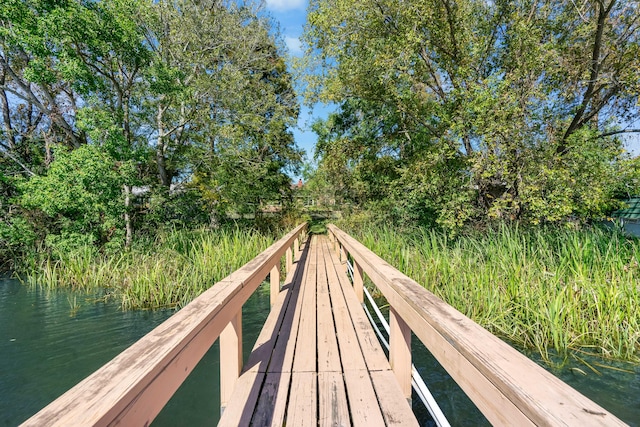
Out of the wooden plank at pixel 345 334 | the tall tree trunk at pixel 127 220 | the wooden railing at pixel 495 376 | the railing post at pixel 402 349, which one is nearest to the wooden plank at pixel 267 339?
the wooden plank at pixel 345 334

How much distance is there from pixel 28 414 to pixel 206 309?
8.60 ft

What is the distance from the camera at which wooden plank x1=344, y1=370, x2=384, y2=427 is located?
1577 millimetres

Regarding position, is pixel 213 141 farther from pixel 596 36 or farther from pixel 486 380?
pixel 486 380

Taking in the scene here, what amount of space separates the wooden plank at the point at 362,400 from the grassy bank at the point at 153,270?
401cm

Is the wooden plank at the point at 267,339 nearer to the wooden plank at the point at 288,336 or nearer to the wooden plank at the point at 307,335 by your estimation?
the wooden plank at the point at 288,336

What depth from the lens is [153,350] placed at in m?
0.92

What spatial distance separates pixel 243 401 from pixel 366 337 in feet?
3.98

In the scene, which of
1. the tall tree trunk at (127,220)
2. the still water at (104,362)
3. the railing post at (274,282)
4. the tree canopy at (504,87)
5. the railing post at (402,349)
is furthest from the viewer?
the tall tree trunk at (127,220)

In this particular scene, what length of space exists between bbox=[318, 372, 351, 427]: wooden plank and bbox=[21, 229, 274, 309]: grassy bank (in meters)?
3.89

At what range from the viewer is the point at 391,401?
1728mm

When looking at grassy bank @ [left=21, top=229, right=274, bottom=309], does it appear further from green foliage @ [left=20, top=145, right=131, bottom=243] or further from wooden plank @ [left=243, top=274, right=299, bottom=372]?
wooden plank @ [left=243, top=274, right=299, bottom=372]

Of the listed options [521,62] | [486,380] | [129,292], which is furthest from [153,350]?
[521,62]

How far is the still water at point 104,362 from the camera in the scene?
247cm

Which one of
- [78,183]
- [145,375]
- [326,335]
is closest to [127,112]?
[78,183]
